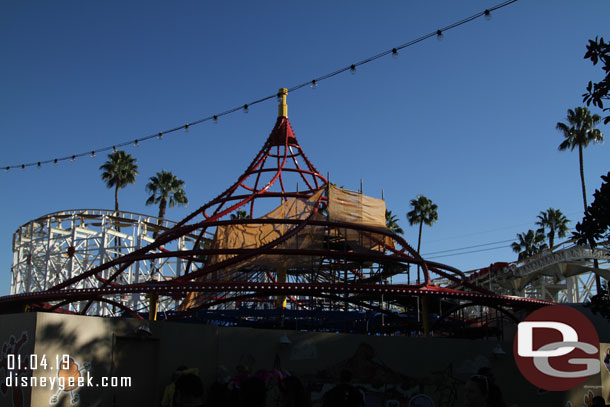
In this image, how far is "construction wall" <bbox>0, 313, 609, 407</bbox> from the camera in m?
12.9

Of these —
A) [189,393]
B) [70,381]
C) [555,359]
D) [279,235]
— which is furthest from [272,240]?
[189,393]

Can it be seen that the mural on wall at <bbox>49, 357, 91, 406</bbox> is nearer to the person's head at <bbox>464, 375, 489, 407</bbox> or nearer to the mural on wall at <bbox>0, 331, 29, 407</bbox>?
the mural on wall at <bbox>0, 331, 29, 407</bbox>

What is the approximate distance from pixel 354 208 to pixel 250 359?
1716 centimetres

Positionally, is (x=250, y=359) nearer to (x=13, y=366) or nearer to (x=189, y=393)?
(x=13, y=366)

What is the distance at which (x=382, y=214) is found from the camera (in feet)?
108

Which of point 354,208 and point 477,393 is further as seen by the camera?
point 354,208

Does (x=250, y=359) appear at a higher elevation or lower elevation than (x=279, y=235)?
lower

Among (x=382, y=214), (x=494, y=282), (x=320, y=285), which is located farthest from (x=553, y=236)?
(x=320, y=285)

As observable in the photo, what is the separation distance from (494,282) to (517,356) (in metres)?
29.5

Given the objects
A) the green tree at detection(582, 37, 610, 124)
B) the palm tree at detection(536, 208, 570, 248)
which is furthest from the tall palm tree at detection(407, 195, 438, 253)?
the green tree at detection(582, 37, 610, 124)

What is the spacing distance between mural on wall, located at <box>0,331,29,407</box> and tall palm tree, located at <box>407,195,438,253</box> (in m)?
49.5

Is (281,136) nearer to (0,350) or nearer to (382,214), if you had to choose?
(382,214)

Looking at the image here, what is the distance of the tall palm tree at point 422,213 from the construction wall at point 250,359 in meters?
41.0

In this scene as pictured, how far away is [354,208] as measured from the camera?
3180 cm
